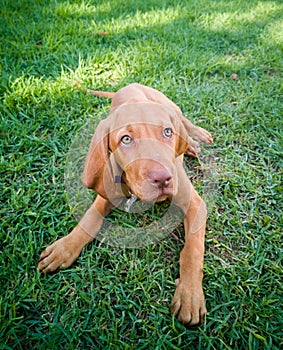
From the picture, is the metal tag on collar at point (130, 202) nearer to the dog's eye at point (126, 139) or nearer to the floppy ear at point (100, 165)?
the floppy ear at point (100, 165)

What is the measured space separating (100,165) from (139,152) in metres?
0.35

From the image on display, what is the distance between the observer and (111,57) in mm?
4473

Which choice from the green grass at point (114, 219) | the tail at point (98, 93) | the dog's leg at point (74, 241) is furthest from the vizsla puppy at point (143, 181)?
the tail at point (98, 93)

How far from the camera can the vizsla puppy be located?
2025 mm

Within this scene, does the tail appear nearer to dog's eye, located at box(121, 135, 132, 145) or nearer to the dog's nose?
dog's eye, located at box(121, 135, 132, 145)

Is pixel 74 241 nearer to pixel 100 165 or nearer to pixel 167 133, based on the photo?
pixel 100 165

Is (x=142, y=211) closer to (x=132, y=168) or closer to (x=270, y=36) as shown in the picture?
(x=132, y=168)

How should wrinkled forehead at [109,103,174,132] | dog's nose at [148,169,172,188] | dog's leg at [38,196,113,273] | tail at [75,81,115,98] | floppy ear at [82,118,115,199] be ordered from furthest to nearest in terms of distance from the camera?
tail at [75,81,115,98] → dog's leg at [38,196,113,273] → floppy ear at [82,118,115,199] → wrinkled forehead at [109,103,174,132] → dog's nose at [148,169,172,188]

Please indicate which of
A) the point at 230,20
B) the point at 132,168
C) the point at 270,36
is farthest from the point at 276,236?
the point at 230,20

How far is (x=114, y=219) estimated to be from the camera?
2727mm

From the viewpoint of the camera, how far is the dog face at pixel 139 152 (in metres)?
1.98

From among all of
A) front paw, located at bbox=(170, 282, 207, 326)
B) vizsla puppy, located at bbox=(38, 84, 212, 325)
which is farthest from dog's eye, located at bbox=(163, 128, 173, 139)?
front paw, located at bbox=(170, 282, 207, 326)

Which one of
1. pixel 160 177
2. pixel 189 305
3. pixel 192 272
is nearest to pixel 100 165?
pixel 160 177

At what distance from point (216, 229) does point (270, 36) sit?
394 cm
